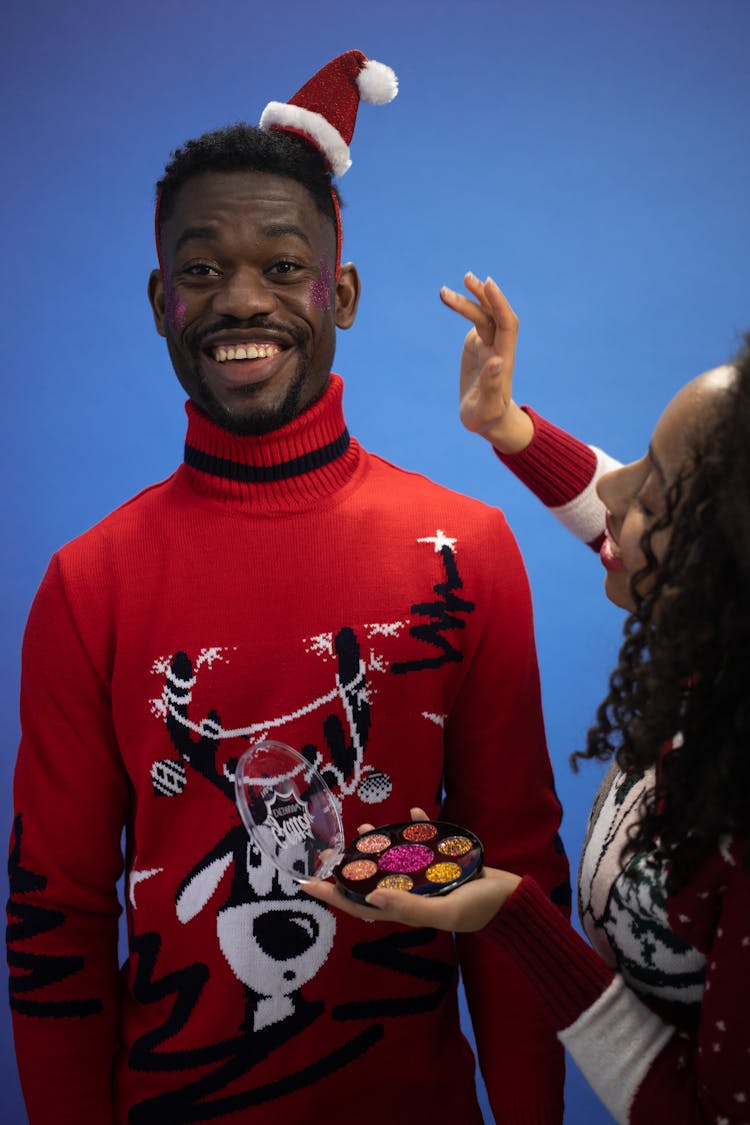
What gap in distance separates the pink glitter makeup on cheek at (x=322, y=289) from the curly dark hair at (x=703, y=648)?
1.39 feet

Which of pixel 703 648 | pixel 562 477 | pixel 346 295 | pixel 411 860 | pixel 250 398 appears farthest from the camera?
pixel 562 477

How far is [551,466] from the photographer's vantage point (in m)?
1.38

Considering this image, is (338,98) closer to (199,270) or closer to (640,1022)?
(199,270)

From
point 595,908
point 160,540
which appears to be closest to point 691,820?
point 595,908

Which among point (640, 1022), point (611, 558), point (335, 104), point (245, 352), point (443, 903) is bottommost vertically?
point (640, 1022)

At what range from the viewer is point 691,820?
897 millimetres

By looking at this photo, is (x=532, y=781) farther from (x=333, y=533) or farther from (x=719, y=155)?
(x=719, y=155)

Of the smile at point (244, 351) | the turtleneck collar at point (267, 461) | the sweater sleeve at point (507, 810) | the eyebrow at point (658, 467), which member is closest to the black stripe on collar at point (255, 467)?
the turtleneck collar at point (267, 461)

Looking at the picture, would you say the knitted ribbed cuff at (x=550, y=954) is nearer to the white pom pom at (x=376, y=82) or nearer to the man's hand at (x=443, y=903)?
the man's hand at (x=443, y=903)

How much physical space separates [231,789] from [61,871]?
19cm

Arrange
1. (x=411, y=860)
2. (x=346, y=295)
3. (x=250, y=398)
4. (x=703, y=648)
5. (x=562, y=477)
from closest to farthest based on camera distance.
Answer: (x=703, y=648) < (x=411, y=860) < (x=250, y=398) < (x=346, y=295) < (x=562, y=477)

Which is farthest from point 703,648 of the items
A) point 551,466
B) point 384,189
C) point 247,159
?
point 384,189

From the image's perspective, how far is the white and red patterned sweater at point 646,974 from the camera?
865 mm

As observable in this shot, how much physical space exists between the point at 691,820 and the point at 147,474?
4.92 feet
